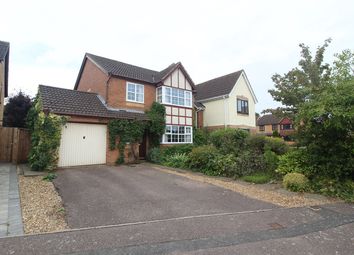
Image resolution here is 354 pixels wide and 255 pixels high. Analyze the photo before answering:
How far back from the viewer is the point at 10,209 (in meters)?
5.70

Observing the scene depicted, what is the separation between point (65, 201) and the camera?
21.6ft

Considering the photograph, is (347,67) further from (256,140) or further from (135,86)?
(135,86)

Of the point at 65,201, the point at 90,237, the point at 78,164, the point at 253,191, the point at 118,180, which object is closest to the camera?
the point at 90,237

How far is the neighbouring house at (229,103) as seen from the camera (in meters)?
23.0

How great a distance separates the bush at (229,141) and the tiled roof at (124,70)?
6.56 metres

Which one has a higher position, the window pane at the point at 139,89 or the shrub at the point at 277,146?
the window pane at the point at 139,89

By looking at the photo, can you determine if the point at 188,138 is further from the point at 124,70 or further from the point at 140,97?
the point at 124,70

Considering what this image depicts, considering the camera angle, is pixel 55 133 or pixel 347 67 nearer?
pixel 347 67

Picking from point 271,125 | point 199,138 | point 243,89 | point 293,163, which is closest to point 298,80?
point 243,89

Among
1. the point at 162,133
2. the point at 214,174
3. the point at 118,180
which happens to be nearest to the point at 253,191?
the point at 214,174

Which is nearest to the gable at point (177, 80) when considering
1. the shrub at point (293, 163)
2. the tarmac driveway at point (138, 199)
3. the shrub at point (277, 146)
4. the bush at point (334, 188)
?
the shrub at point (277, 146)

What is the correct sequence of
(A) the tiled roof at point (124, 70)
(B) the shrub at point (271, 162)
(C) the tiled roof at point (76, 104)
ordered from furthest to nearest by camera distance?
(A) the tiled roof at point (124, 70) < (C) the tiled roof at point (76, 104) < (B) the shrub at point (271, 162)

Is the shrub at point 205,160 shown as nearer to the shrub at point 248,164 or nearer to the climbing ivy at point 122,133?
the shrub at point 248,164

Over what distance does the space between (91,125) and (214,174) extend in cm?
783
